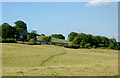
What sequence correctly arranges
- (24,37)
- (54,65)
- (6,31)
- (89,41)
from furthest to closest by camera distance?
(89,41)
(24,37)
(6,31)
(54,65)

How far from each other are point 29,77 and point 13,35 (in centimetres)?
7054

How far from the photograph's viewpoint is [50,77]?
445 inches

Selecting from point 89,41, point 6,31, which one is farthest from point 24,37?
point 89,41

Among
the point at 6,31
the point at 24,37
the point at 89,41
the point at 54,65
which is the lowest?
the point at 54,65

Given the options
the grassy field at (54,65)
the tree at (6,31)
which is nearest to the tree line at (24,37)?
the tree at (6,31)

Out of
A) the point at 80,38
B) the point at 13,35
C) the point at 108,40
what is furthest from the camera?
the point at 108,40

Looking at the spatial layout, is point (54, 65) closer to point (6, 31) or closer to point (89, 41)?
point (6, 31)

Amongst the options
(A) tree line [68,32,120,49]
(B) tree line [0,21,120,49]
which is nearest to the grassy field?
(B) tree line [0,21,120,49]

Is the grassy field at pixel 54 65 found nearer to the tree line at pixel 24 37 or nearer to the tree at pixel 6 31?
the tree line at pixel 24 37

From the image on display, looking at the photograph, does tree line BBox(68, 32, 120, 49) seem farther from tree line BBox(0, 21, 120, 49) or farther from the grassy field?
the grassy field

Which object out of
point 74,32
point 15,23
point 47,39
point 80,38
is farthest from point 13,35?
point 74,32

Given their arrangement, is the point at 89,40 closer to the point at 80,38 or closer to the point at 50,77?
the point at 80,38

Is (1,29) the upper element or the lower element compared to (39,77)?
upper

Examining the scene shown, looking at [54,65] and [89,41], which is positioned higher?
[89,41]
